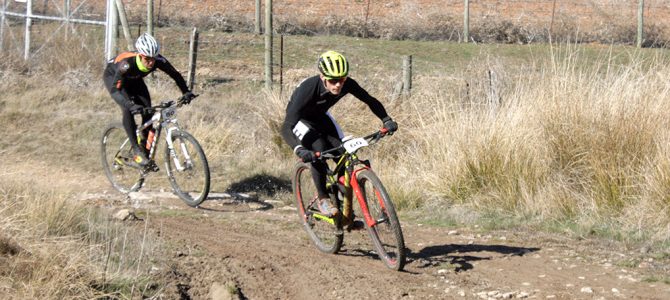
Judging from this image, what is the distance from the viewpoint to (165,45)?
78.1ft

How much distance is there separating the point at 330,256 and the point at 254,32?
1879cm

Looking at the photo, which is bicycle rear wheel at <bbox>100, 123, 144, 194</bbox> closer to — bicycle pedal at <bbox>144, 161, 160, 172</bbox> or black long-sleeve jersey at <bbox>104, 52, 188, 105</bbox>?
bicycle pedal at <bbox>144, 161, 160, 172</bbox>

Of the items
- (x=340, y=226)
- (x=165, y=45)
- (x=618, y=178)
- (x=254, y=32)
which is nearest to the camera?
(x=340, y=226)

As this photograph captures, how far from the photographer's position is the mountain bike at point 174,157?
33.4ft

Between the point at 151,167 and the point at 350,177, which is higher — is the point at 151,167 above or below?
below

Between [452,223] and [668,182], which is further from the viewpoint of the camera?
[452,223]

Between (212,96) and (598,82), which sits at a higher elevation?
(598,82)

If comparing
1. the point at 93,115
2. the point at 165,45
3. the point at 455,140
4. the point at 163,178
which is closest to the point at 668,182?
the point at 455,140

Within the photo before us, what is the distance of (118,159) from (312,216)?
382cm

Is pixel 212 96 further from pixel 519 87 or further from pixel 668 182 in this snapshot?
pixel 668 182

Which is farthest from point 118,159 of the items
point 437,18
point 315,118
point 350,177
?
point 437,18

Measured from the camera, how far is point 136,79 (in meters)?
10.6

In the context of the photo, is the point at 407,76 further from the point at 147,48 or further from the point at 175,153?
the point at 147,48

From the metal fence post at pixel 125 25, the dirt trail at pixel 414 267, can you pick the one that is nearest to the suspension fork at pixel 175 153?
the dirt trail at pixel 414 267
